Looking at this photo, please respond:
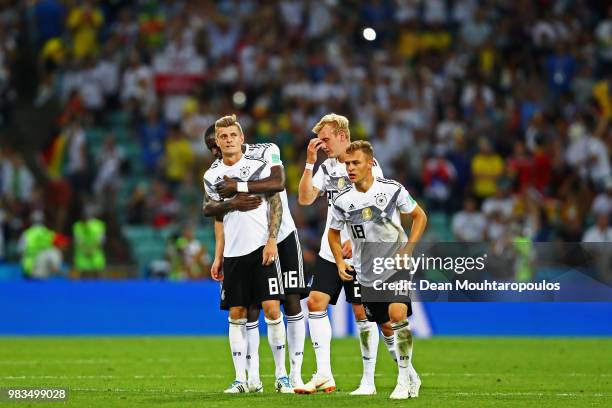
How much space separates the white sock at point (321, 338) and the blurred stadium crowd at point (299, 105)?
10289mm

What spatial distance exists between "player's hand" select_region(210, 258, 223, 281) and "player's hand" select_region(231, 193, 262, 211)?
58 cm

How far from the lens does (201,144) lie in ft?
84.1

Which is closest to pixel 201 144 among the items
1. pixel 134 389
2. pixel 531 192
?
pixel 531 192

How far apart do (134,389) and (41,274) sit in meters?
11.2

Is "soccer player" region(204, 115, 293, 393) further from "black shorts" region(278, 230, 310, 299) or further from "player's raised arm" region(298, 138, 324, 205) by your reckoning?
"player's raised arm" region(298, 138, 324, 205)

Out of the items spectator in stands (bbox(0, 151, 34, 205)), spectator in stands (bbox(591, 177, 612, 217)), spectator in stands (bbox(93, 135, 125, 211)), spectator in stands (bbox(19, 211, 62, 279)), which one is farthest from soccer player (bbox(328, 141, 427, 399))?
spectator in stands (bbox(0, 151, 34, 205))

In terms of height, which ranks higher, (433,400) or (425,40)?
(425,40)

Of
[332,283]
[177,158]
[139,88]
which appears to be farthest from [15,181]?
[332,283]

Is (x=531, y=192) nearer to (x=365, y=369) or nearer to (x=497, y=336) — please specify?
(x=497, y=336)

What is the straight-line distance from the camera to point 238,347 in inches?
472

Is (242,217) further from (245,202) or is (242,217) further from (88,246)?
(88,246)

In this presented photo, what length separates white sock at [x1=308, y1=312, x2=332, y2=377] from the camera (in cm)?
1219

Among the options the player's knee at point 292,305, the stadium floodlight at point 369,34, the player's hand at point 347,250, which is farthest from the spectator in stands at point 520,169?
the player's knee at point 292,305

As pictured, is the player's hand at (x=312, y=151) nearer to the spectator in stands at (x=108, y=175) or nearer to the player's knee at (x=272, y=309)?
the player's knee at (x=272, y=309)
